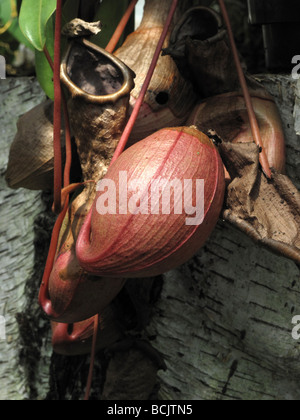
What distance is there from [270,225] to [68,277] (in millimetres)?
237

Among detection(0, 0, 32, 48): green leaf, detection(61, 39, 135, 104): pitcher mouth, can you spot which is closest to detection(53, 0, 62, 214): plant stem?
detection(61, 39, 135, 104): pitcher mouth

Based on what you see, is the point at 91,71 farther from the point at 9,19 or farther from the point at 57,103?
the point at 9,19

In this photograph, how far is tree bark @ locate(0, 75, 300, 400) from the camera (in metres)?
0.75

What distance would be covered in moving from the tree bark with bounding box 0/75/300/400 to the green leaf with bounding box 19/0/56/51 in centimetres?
30

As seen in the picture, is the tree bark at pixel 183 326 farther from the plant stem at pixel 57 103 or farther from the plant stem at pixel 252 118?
the plant stem at pixel 57 103

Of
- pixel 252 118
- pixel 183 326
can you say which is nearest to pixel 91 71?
pixel 252 118

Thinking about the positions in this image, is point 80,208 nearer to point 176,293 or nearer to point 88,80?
point 88,80

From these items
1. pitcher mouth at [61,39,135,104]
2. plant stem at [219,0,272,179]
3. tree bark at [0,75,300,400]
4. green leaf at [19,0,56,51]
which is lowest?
tree bark at [0,75,300,400]

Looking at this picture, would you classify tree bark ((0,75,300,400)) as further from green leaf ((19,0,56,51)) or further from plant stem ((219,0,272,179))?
green leaf ((19,0,56,51))

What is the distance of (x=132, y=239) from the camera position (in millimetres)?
507

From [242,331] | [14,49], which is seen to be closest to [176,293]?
[242,331]

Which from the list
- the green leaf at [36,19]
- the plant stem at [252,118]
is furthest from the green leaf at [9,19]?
the plant stem at [252,118]

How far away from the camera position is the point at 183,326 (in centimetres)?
81

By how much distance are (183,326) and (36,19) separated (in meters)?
0.49
